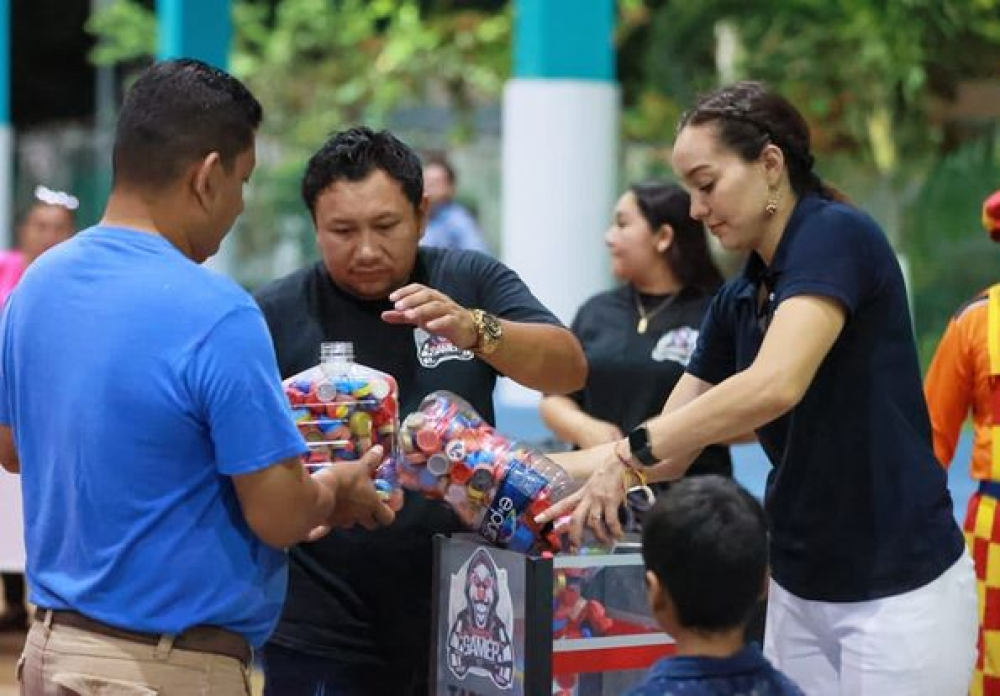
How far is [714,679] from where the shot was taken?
8.73 ft

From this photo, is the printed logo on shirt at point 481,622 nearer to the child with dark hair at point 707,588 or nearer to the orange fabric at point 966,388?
the child with dark hair at point 707,588

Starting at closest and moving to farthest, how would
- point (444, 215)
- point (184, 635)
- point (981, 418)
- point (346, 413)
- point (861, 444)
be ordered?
1. point (184, 635)
2. point (346, 413)
3. point (861, 444)
4. point (981, 418)
5. point (444, 215)

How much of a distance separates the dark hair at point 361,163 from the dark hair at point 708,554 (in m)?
1.20

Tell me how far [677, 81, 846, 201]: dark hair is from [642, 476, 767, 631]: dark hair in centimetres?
87

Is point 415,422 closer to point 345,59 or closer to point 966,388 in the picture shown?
point 966,388

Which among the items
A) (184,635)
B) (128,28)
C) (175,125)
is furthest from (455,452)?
(128,28)

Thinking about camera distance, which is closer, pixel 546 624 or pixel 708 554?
pixel 708 554

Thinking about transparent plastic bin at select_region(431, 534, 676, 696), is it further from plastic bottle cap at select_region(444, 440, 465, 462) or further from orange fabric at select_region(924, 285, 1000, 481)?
orange fabric at select_region(924, 285, 1000, 481)

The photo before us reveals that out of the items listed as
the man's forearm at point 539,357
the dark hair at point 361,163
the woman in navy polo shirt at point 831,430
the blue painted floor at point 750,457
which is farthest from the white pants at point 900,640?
the blue painted floor at point 750,457

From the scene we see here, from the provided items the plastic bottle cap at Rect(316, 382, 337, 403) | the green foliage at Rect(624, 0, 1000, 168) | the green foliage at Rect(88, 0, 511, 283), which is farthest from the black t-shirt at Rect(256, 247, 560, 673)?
the green foliage at Rect(88, 0, 511, 283)

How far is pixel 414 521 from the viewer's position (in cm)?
365

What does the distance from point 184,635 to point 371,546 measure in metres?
0.92

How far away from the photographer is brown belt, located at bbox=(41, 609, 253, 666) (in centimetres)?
276

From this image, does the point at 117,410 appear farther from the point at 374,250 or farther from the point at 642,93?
the point at 642,93
